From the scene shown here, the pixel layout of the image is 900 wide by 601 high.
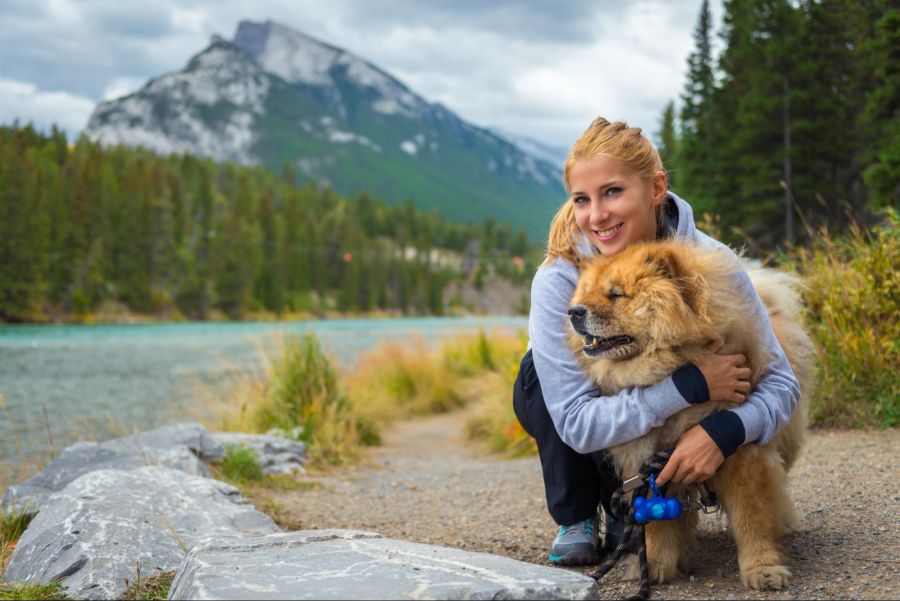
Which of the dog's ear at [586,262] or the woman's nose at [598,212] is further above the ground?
the woman's nose at [598,212]

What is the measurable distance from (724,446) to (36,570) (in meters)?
3.13

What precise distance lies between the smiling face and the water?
18.8 feet

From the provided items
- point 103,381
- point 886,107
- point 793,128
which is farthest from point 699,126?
point 103,381

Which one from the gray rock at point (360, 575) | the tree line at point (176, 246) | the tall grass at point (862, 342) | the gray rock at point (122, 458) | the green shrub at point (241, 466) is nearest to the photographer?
the gray rock at point (360, 575)

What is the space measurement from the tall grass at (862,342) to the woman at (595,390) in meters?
3.50

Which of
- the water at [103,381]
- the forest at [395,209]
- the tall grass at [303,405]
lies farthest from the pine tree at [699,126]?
the tall grass at [303,405]

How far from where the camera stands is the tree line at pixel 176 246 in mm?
51656

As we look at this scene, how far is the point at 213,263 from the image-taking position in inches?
2793

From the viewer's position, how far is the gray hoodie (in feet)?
8.83

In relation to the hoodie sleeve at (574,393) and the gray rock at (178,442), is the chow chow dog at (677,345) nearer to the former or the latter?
the hoodie sleeve at (574,393)

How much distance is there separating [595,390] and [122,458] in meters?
4.53

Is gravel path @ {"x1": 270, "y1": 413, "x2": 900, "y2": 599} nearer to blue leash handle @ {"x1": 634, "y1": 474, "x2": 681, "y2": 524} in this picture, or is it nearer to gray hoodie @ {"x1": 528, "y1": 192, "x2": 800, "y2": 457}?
blue leash handle @ {"x1": 634, "y1": 474, "x2": 681, "y2": 524}


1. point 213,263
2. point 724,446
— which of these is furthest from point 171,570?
point 213,263

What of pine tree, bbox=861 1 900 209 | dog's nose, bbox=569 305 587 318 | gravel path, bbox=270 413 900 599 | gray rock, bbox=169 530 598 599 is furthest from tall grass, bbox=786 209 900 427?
pine tree, bbox=861 1 900 209
